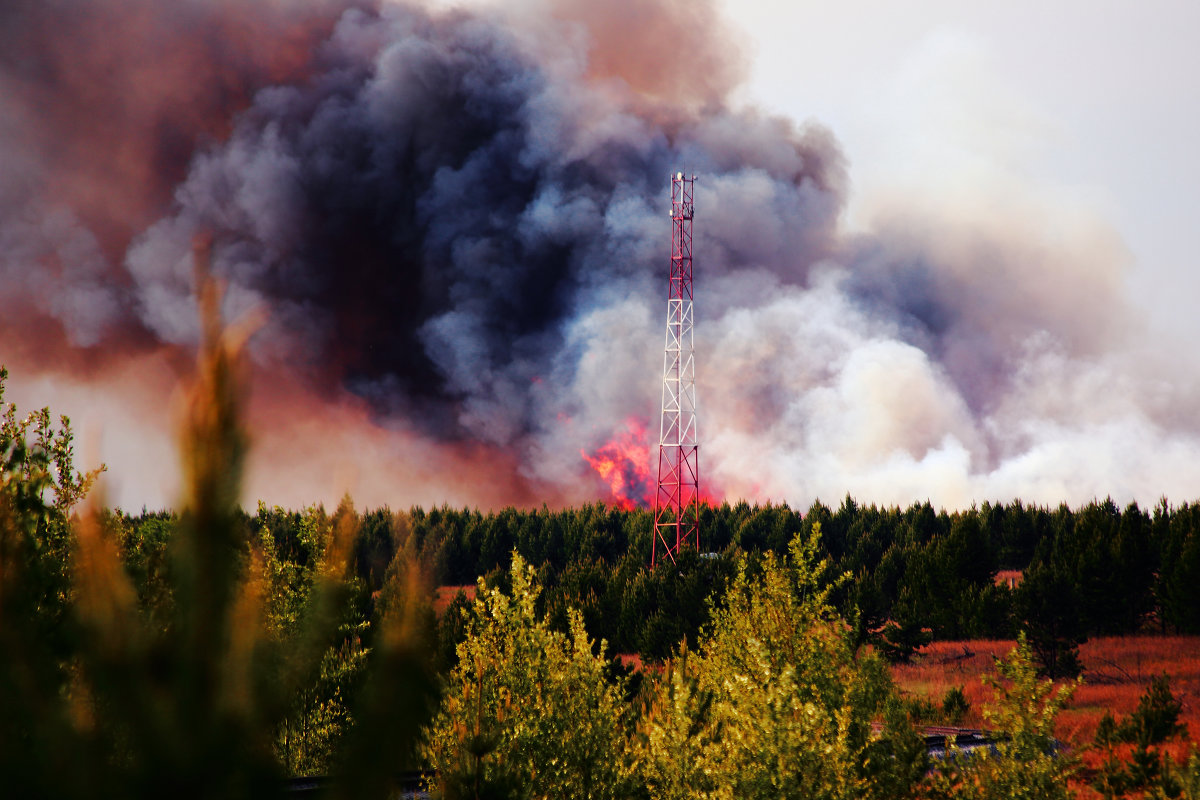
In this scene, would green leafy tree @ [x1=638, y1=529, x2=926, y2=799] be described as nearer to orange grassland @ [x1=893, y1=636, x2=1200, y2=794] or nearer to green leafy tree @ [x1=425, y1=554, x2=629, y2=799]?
green leafy tree @ [x1=425, y1=554, x2=629, y2=799]

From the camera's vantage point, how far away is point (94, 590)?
83.2 inches

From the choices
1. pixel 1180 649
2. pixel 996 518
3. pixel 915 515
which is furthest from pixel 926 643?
pixel 996 518

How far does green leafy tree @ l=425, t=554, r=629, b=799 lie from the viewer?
1709cm

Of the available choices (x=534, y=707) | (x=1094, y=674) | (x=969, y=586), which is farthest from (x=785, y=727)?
(x=969, y=586)

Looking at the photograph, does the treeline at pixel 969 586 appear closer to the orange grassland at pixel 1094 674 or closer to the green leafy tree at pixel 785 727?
the orange grassland at pixel 1094 674

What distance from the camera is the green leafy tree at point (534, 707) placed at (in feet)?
56.1

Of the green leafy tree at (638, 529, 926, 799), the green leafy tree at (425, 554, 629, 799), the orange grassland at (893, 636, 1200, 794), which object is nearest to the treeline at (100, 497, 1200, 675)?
the orange grassland at (893, 636, 1200, 794)

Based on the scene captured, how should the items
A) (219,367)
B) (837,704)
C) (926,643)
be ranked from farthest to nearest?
(926,643), (837,704), (219,367)

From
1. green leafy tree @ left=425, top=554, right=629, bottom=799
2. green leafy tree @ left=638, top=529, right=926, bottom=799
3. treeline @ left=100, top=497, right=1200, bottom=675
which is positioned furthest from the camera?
treeline @ left=100, top=497, right=1200, bottom=675

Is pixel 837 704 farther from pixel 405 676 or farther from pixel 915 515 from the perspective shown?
pixel 915 515

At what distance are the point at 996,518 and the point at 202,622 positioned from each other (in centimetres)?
9084

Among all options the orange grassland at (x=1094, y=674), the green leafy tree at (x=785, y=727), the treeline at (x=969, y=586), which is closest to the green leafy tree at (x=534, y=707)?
the green leafy tree at (x=785, y=727)

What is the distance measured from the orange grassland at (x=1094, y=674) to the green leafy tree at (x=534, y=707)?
22.9m

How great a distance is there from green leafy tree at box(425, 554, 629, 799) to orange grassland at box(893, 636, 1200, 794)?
22850 mm
